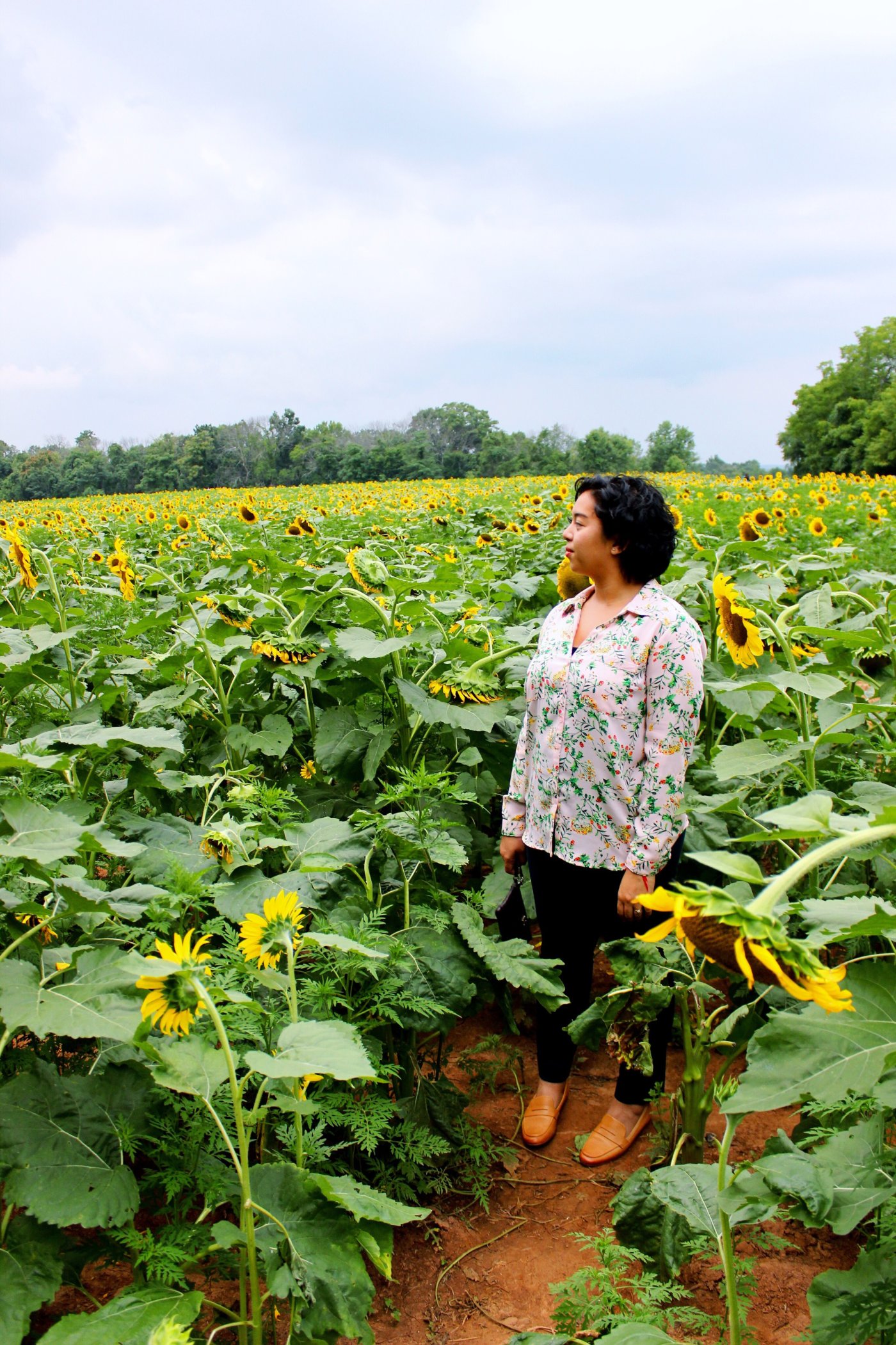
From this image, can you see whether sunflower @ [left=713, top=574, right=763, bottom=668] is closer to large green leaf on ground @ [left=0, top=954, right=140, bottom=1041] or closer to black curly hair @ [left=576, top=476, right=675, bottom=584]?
black curly hair @ [left=576, top=476, right=675, bottom=584]

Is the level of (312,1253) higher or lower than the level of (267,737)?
lower

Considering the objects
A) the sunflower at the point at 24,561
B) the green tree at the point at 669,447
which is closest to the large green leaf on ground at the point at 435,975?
the sunflower at the point at 24,561

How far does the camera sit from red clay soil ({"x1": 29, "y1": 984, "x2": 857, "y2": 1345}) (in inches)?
79.7

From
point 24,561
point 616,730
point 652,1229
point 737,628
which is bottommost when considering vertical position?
point 652,1229

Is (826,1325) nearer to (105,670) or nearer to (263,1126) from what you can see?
(263,1126)

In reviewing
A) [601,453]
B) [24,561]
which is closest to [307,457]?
[601,453]

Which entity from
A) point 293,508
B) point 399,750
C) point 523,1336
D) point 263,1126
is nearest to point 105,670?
point 399,750

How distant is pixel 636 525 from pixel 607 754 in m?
0.62

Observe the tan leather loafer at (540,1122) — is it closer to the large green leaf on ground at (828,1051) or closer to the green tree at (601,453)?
the large green leaf on ground at (828,1051)

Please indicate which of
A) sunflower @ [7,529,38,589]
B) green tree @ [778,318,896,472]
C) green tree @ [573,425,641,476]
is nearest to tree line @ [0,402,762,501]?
green tree @ [573,425,641,476]

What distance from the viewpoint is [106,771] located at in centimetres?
309

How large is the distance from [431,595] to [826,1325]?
2.73 m

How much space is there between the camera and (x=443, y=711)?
105 inches

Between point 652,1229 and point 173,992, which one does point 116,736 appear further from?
point 652,1229
